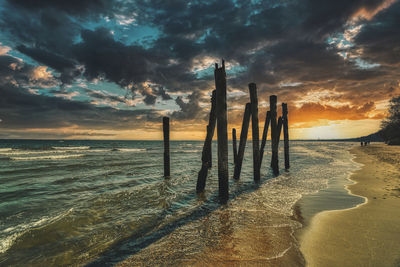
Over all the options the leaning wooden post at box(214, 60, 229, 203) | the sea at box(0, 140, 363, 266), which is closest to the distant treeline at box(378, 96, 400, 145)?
the sea at box(0, 140, 363, 266)

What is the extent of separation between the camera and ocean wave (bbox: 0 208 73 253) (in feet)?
12.9

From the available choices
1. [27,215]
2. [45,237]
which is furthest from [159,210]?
[27,215]

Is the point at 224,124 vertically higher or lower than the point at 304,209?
higher

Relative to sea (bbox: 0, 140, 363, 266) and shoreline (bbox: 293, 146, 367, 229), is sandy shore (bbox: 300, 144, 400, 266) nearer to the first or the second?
shoreline (bbox: 293, 146, 367, 229)

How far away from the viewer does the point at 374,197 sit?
20.4 ft

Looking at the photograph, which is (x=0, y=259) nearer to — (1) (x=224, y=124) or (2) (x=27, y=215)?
(2) (x=27, y=215)

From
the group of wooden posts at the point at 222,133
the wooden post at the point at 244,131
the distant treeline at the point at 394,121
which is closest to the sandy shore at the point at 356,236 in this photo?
the group of wooden posts at the point at 222,133

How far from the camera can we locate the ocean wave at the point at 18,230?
3.94 meters

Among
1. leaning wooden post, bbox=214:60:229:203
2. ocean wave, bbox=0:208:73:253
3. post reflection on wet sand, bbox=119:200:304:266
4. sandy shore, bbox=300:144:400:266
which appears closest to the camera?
sandy shore, bbox=300:144:400:266

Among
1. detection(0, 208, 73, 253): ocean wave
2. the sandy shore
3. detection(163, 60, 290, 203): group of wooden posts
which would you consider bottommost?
detection(0, 208, 73, 253): ocean wave

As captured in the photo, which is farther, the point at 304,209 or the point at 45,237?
the point at 304,209

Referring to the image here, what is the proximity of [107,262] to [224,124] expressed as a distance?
4443 mm

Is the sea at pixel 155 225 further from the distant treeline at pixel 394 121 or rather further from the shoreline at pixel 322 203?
the distant treeline at pixel 394 121

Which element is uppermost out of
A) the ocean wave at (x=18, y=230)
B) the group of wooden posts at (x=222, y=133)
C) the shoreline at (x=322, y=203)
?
the group of wooden posts at (x=222, y=133)
